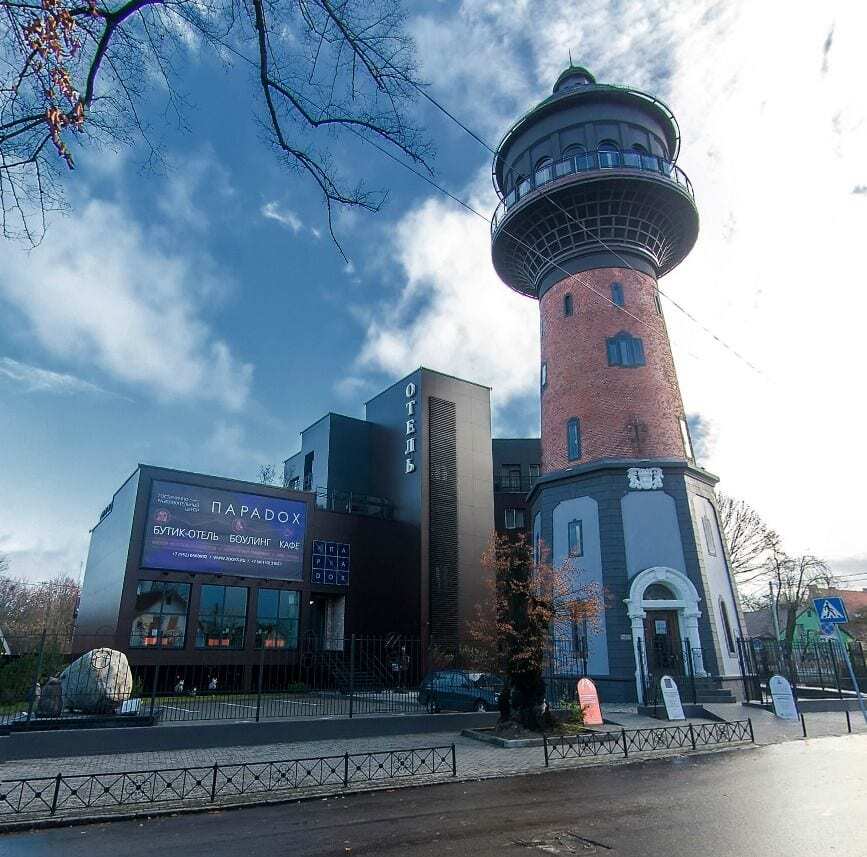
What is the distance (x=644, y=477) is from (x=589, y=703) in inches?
415

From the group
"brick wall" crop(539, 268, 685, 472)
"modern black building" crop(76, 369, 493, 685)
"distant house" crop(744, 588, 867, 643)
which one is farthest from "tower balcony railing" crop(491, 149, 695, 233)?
"distant house" crop(744, 588, 867, 643)

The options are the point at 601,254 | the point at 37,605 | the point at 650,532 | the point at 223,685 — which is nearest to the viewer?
the point at 650,532

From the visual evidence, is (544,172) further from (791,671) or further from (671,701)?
(791,671)

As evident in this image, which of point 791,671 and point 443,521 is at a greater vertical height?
point 443,521

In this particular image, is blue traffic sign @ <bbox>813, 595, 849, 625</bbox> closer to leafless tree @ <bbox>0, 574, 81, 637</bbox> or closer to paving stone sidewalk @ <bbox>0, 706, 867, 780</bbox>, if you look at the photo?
paving stone sidewalk @ <bbox>0, 706, 867, 780</bbox>

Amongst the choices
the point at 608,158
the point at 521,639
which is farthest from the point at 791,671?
the point at 608,158

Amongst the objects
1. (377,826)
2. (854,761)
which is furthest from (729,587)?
(377,826)

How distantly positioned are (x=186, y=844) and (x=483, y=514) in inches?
1294

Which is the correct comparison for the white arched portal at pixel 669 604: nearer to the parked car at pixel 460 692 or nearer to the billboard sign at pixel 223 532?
the parked car at pixel 460 692

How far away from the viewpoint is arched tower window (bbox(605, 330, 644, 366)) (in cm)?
2748

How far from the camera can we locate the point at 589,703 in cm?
1756

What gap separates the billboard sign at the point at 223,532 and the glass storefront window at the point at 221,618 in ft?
3.69

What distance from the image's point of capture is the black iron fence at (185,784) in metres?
9.19

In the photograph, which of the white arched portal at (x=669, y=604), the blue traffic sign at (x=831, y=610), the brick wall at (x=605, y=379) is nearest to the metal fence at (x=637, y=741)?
the blue traffic sign at (x=831, y=610)
